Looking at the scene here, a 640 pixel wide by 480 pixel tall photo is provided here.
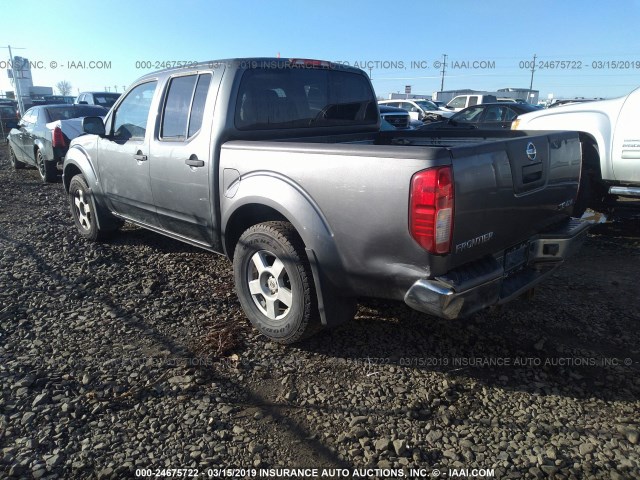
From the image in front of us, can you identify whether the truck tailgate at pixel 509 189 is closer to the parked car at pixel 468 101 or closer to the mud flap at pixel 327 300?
the mud flap at pixel 327 300

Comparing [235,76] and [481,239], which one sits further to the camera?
[235,76]

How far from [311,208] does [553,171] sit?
170cm

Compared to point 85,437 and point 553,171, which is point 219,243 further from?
point 553,171

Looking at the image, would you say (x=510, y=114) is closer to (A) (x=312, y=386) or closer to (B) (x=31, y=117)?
(A) (x=312, y=386)

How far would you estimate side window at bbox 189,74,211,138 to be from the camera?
376cm

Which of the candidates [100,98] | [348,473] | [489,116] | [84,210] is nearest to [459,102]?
[489,116]

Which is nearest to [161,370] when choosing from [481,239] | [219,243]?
[219,243]

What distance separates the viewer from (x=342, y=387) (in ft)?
9.53

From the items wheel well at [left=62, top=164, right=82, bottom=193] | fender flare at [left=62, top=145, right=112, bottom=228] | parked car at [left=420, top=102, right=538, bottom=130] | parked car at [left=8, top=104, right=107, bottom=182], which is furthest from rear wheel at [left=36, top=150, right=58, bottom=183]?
parked car at [left=420, top=102, right=538, bottom=130]

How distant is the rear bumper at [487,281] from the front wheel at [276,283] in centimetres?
77

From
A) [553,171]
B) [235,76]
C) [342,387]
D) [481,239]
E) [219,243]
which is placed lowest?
[342,387]

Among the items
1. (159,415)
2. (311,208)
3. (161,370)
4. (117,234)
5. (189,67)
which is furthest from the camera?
(117,234)

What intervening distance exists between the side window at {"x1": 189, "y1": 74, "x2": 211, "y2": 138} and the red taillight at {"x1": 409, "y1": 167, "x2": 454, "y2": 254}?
2.08 meters

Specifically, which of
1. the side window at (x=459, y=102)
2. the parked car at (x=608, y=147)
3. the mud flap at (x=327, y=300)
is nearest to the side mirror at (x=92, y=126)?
the mud flap at (x=327, y=300)
